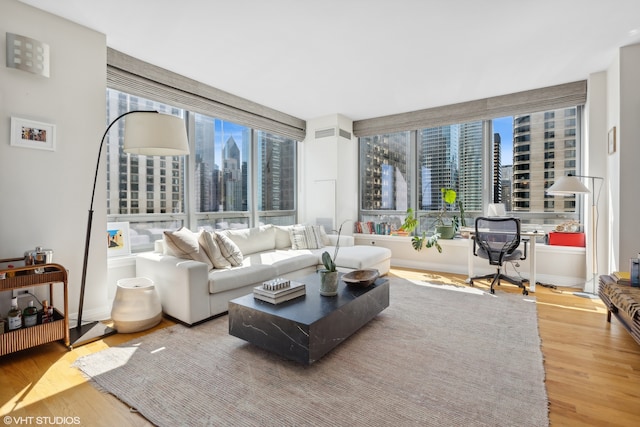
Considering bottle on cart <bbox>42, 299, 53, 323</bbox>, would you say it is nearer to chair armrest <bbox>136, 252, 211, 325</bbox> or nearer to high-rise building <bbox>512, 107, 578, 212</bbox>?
chair armrest <bbox>136, 252, 211, 325</bbox>

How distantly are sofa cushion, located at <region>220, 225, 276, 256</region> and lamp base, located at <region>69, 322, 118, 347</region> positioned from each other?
4.87 feet

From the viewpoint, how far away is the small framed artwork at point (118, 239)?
10.6ft

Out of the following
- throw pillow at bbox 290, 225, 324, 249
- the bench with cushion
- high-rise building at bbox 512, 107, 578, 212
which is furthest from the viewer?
throw pillow at bbox 290, 225, 324, 249

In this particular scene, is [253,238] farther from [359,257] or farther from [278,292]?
[278,292]

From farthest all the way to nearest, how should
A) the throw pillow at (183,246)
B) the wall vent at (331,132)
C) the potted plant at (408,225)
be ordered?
1. the wall vent at (331,132)
2. the potted plant at (408,225)
3. the throw pillow at (183,246)

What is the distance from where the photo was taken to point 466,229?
441 centimetres

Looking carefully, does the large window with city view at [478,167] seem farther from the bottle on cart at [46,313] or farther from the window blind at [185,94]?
the bottle on cart at [46,313]

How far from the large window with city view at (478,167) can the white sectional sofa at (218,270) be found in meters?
1.75

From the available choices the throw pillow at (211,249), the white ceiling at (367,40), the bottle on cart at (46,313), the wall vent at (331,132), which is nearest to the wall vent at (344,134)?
the wall vent at (331,132)

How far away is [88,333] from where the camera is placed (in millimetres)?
2533

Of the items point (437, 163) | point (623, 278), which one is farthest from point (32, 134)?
point (437, 163)

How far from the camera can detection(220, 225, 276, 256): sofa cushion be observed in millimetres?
4003

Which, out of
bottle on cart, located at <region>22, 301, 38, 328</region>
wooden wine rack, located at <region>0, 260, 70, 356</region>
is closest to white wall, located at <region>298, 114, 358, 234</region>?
wooden wine rack, located at <region>0, 260, 70, 356</region>

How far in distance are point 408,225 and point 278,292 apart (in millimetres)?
3390
